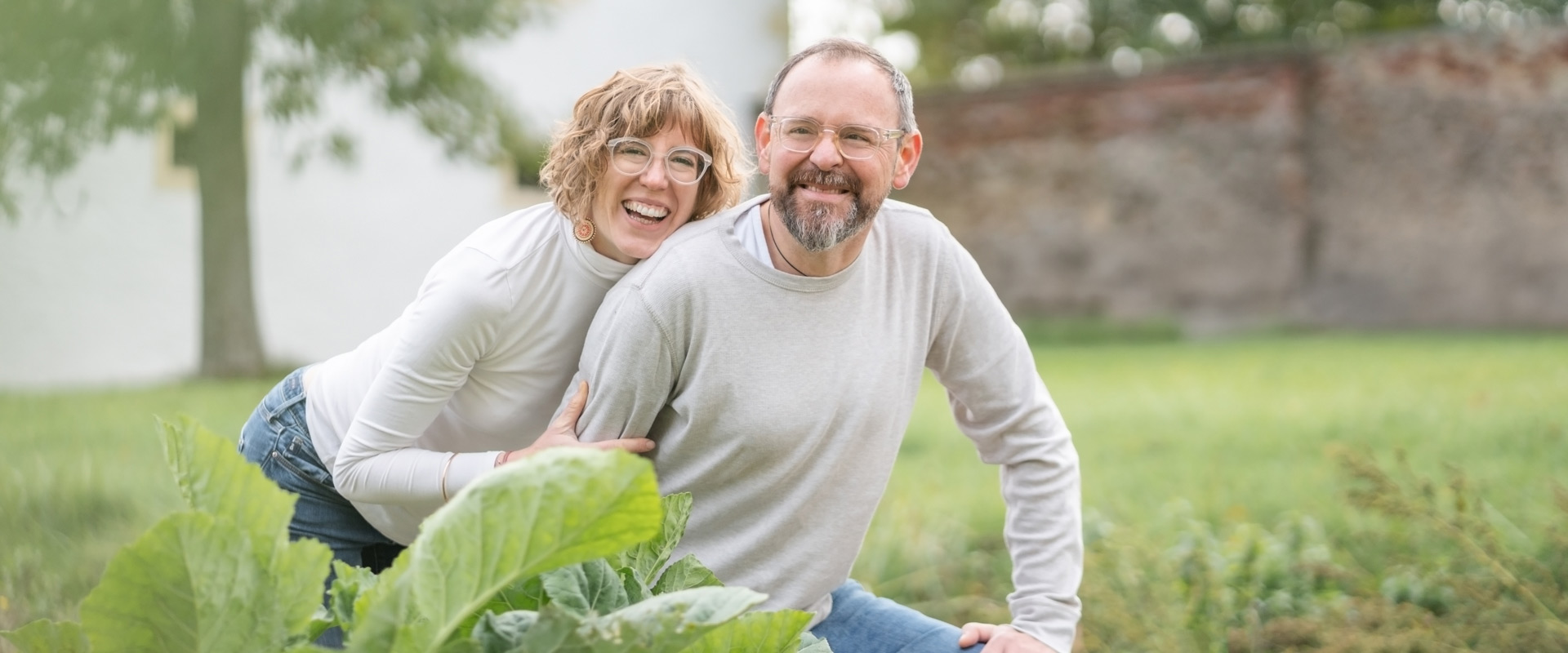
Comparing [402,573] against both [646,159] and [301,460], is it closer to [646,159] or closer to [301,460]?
[646,159]

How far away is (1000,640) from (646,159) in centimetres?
96

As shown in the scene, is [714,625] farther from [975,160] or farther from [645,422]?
[975,160]

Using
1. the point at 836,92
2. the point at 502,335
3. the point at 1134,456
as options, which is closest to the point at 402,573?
the point at 502,335

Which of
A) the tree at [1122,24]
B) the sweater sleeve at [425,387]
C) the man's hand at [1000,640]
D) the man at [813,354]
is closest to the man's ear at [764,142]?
the man at [813,354]

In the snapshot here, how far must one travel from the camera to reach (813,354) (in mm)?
2053

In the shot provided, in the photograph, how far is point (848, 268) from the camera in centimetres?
209

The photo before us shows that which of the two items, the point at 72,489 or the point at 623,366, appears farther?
the point at 72,489

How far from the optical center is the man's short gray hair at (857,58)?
2.07m

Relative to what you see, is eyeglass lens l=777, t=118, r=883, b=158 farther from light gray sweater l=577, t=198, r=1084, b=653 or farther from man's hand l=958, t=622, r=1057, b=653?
man's hand l=958, t=622, r=1057, b=653

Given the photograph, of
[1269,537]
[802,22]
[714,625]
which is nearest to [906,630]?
[714,625]

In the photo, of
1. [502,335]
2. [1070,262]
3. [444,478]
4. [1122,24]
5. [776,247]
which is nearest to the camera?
[444,478]

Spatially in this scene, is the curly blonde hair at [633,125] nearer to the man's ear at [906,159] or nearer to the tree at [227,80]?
the man's ear at [906,159]

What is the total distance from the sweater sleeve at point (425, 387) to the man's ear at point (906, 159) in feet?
2.14

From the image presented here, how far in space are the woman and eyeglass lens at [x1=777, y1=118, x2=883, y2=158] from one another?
0.50ft
